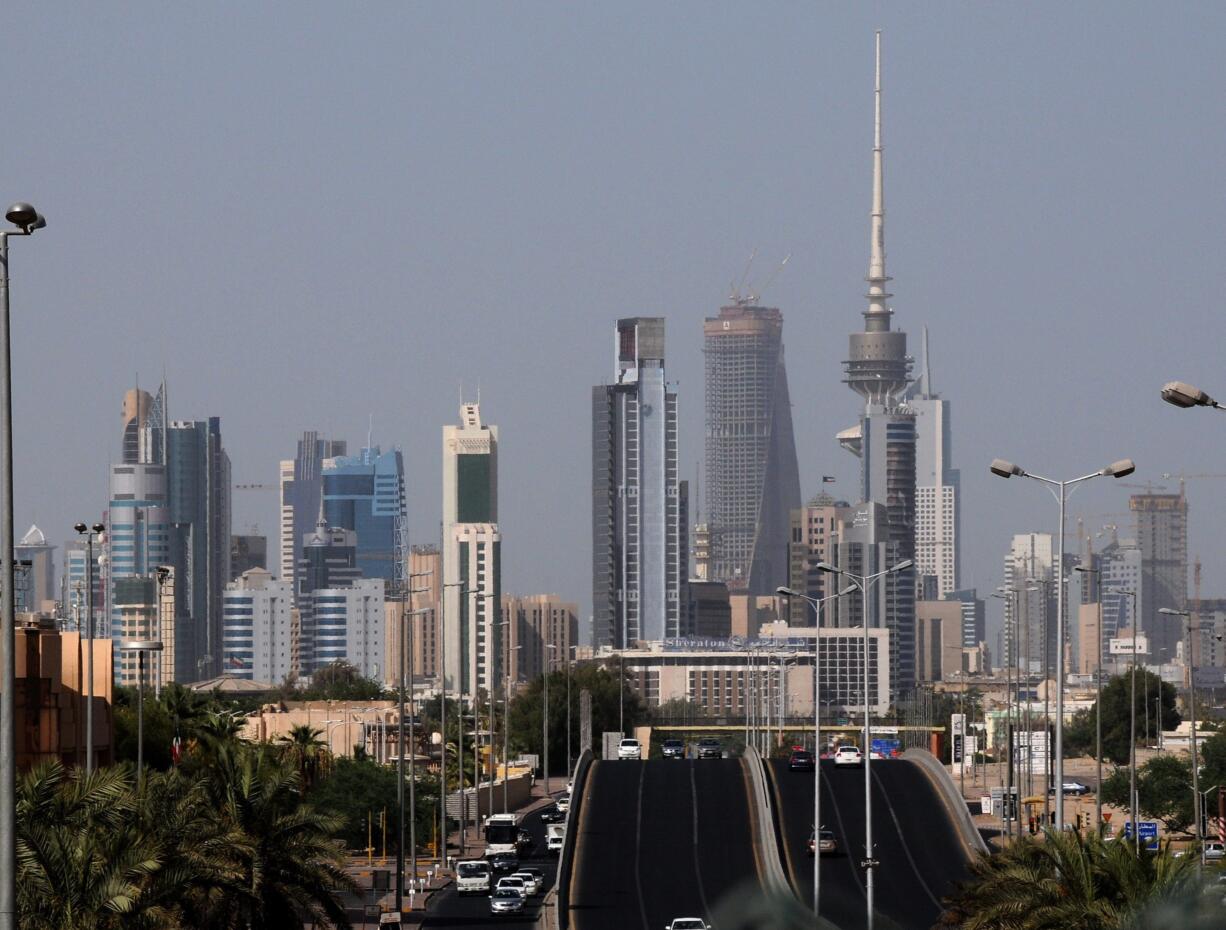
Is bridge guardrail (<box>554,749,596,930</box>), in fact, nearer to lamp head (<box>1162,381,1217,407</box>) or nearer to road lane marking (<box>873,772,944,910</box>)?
road lane marking (<box>873,772,944,910</box>)

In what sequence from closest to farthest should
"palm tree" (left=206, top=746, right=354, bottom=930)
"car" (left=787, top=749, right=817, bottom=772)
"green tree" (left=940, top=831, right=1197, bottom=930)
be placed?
"green tree" (left=940, top=831, right=1197, bottom=930)
"palm tree" (left=206, top=746, right=354, bottom=930)
"car" (left=787, top=749, right=817, bottom=772)

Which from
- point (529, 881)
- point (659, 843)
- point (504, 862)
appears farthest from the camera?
point (504, 862)

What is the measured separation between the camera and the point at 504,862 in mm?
83438

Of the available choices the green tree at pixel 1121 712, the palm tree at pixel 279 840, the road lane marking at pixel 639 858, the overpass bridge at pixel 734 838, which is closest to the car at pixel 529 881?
the overpass bridge at pixel 734 838

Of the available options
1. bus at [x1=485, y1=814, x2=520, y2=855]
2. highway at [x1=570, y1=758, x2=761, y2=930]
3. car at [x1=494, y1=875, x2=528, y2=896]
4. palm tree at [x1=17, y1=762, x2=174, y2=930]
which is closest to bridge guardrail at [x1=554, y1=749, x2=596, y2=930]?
highway at [x1=570, y1=758, x2=761, y2=930]

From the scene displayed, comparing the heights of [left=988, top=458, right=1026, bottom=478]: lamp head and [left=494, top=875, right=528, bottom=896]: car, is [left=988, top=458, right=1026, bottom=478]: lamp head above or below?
above

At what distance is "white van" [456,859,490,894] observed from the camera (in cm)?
7556

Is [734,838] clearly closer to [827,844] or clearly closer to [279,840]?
[827,844]

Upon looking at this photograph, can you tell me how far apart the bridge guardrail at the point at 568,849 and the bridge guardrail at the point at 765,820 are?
5.24 meters

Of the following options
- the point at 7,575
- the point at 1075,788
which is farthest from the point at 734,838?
the point at 7,575

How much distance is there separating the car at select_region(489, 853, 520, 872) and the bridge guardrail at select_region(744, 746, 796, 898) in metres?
7.97

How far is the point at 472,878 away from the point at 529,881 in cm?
385

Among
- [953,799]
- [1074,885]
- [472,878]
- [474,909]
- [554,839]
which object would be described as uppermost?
[1074,885]

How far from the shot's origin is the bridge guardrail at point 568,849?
64.5 m
